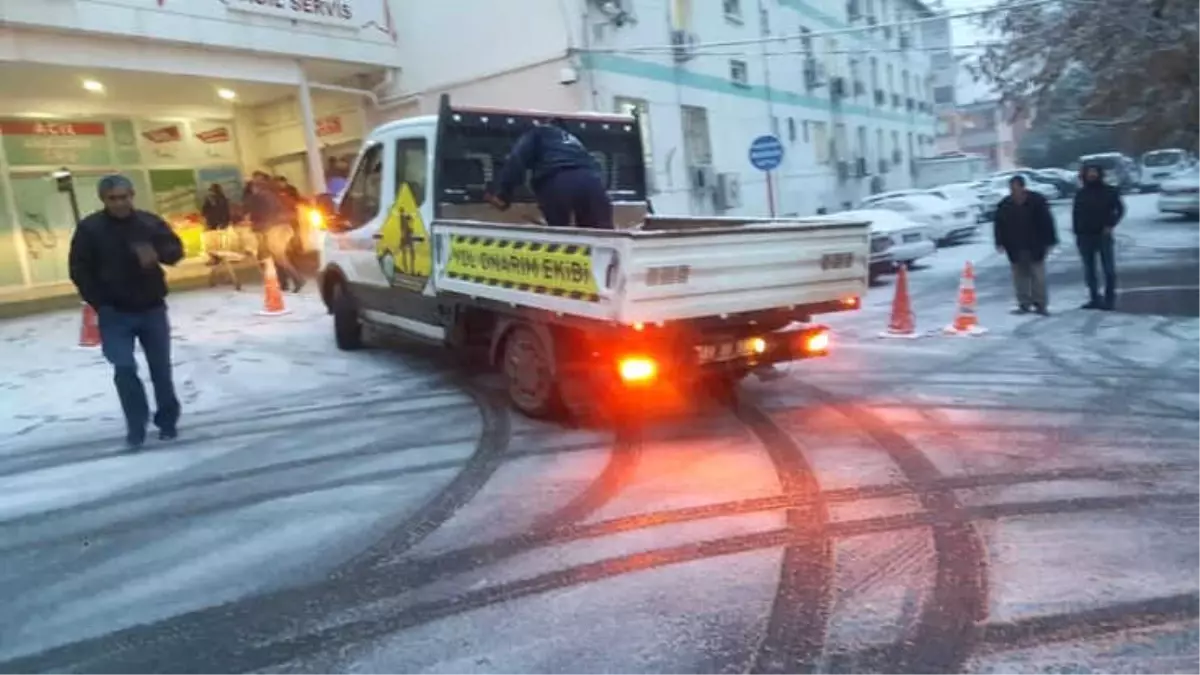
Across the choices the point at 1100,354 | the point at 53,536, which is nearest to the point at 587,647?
the point at 53,536

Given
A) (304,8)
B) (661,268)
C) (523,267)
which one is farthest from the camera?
(304,8)

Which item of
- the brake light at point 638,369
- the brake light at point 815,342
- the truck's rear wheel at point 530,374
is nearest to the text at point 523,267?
the truck's rear wheel at point 530,374

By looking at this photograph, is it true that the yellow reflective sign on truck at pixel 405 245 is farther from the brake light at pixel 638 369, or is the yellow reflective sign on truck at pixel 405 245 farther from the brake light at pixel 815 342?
the brake light at pixel 815 342

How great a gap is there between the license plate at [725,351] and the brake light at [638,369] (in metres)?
0.35

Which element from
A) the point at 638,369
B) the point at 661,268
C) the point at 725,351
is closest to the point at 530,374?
the point at 638,369

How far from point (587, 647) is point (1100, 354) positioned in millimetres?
6951

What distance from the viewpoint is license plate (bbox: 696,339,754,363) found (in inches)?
252

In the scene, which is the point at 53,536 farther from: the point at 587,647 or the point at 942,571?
the point at 942,571

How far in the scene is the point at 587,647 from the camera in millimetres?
3551

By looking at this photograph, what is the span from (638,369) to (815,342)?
157 cm

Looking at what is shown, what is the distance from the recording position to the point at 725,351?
257 inches

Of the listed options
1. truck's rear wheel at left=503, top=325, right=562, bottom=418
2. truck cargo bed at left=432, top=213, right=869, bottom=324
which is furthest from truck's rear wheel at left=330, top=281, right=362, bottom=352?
truck's rear wheel at left=503, top=325, right=562, bottom=418

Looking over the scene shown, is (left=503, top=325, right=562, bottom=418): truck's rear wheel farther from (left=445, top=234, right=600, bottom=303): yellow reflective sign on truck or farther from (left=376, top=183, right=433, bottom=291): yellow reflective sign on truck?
(left=376, top=183, right=433, bottom=291): yellow reflective sign on truck

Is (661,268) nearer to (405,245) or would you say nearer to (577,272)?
(577,272)
